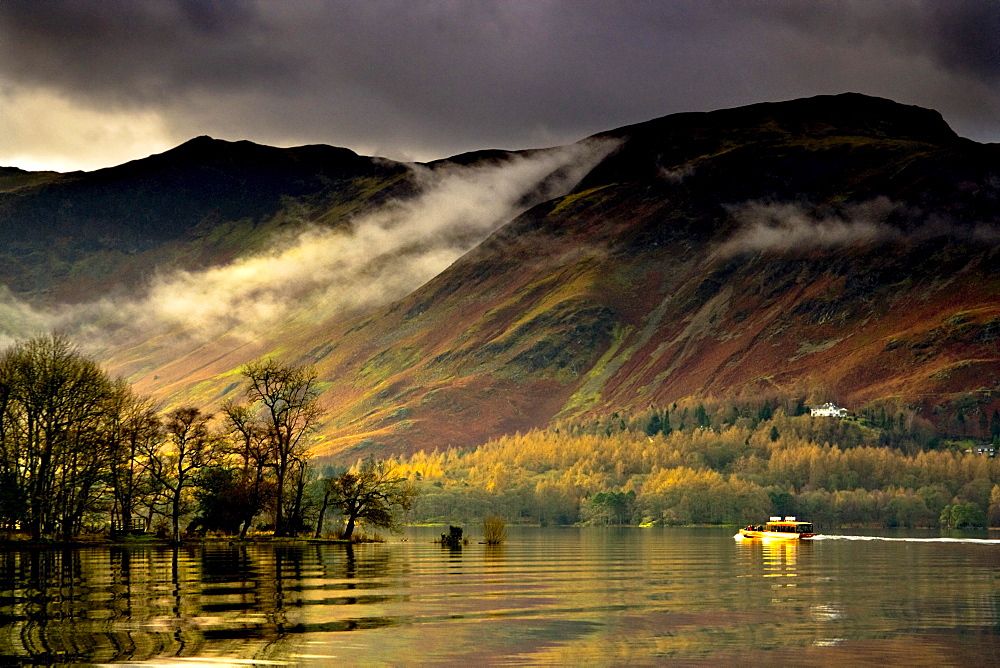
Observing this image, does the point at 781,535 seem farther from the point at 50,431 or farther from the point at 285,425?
the point at 50,431

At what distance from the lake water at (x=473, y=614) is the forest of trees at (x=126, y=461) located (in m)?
17.7

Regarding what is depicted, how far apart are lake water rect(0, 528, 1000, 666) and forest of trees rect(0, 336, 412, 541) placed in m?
17.7

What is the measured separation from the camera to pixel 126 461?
4717 inches

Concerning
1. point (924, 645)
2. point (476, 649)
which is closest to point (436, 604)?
point (476, 649)

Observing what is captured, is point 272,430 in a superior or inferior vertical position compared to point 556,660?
superior

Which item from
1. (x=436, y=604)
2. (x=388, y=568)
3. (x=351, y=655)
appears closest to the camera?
(x=351, y=655)

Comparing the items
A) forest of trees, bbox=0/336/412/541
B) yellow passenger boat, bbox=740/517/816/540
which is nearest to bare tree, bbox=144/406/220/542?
forest of trees, bbox=0/336/412/541

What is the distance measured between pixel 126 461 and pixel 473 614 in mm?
75656

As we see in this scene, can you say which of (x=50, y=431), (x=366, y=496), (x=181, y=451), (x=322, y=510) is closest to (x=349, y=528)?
(x=322, y=510)

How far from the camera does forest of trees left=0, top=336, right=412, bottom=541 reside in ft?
350

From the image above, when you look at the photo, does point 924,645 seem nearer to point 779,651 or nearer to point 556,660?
point 779,651

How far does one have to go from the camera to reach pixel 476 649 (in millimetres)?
41531

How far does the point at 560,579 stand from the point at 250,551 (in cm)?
3471

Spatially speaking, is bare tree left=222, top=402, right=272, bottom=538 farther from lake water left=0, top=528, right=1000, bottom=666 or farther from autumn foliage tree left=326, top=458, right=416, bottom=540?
lake water left=0, top=528, right=1000, bottom=666
